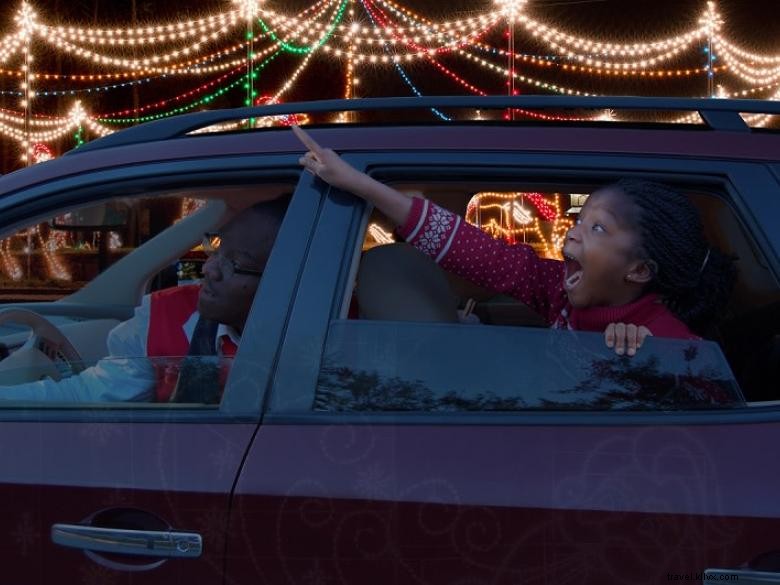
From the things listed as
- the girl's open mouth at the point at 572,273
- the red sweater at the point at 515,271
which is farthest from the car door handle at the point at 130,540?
the girl's open mouth at the point at 572,273

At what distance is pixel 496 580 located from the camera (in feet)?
4.75

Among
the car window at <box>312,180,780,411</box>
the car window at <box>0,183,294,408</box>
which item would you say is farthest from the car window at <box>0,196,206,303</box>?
the car window at <box>312,180,780,411</box>

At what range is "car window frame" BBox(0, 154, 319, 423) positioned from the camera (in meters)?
1.65

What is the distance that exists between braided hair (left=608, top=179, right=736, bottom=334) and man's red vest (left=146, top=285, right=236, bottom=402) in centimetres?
91

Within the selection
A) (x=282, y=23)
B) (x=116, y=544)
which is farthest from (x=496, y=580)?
(x=282, y=23)

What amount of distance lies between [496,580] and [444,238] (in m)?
0.82

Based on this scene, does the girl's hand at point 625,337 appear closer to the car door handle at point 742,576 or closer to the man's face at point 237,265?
the car door handle at point 742,576

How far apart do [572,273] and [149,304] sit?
1152 millimetres

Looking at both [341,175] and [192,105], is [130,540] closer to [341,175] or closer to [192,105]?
[341,175]

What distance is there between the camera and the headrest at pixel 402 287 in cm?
191

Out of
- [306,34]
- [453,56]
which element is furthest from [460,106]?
[453,56]

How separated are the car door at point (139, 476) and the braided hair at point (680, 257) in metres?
0.69

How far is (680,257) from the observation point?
1926 millimetres

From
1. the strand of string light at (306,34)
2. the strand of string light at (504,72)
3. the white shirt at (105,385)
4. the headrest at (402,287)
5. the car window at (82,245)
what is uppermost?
the strand of string light at (504,72)
